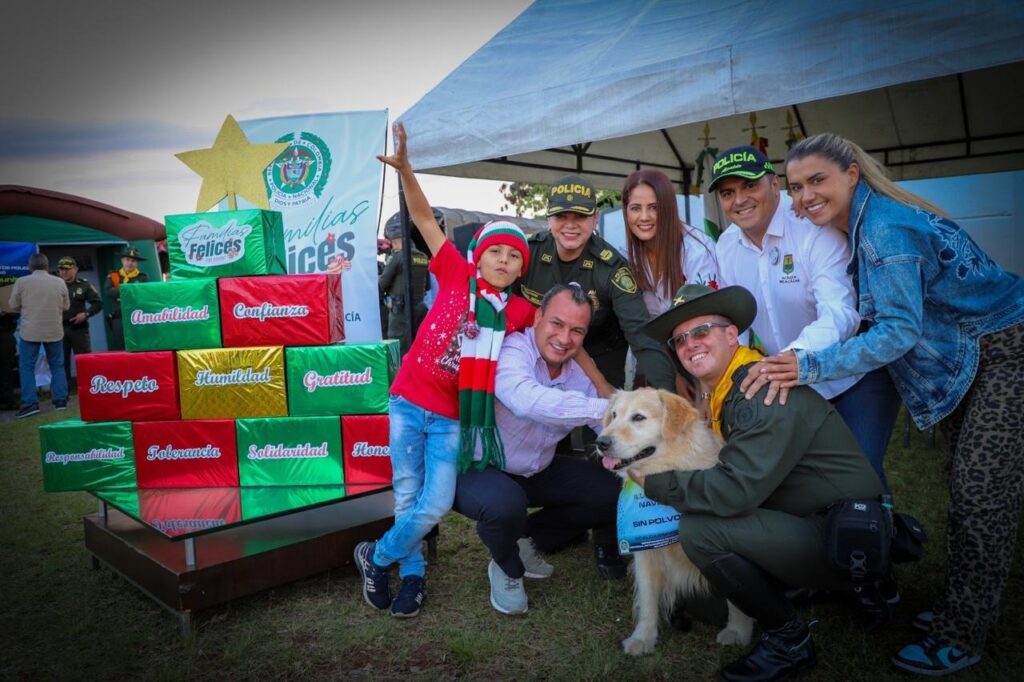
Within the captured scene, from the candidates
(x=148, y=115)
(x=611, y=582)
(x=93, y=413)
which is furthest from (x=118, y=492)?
(x=148, y=115)

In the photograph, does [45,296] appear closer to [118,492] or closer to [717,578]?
[118,492]

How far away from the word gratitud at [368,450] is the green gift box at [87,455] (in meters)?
1.37

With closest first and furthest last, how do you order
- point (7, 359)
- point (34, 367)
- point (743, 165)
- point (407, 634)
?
point (743, 165) → point (407, 634) → point (34, 367) → point (7, 359)

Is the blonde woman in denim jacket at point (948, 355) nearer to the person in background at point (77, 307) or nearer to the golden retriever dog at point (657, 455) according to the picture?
the golden retriever dog at point (657, 455)

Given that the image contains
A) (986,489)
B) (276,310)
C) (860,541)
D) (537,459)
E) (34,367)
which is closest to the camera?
(860,541)

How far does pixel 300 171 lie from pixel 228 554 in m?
3.31

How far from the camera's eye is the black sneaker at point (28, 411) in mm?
8785

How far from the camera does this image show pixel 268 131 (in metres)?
5.27

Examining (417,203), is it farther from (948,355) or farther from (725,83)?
(948,355)

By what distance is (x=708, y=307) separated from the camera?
7.82 ft

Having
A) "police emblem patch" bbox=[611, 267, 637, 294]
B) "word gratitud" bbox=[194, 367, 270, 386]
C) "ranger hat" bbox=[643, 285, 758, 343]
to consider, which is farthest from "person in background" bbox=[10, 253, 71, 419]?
"ranger hat" bbox=[643, 285, 758, 343]

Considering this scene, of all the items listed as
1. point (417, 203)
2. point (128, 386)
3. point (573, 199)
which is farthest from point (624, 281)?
point (128, 386)

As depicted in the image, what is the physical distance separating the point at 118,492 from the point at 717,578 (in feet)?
10.8

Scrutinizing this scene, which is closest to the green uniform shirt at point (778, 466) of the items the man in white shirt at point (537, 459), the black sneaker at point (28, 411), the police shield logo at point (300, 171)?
the man in white shirt at point (537, 459)
